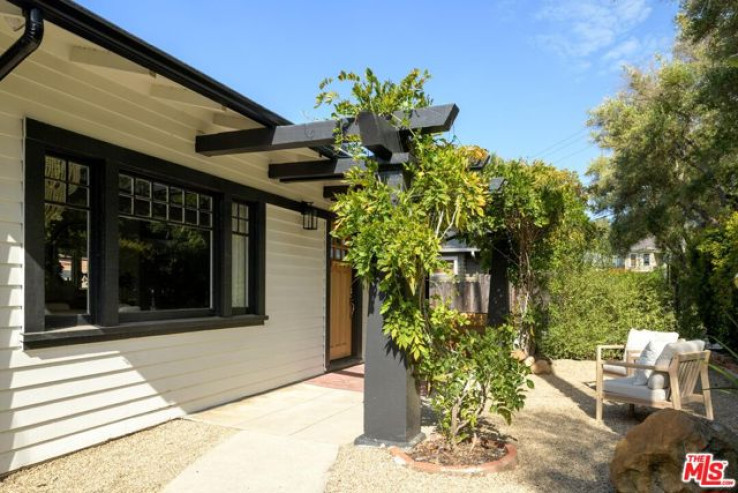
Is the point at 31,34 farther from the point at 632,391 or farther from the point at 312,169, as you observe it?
the point at 632,391

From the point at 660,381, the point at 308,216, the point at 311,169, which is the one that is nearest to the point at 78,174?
the point at 311,169

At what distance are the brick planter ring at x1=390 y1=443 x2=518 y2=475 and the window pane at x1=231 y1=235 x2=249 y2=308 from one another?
2.93 meters

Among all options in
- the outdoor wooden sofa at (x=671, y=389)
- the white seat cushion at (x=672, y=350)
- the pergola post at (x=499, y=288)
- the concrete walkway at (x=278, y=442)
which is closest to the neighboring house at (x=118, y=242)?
the concrete walkway at (x=278, y=442)

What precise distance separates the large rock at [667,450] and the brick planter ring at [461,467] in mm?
751

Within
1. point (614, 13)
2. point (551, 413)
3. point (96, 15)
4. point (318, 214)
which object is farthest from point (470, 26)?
point (96, 15)

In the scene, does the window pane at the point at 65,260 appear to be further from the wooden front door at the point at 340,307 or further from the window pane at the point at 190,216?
the wooden front door at the point at 340,307

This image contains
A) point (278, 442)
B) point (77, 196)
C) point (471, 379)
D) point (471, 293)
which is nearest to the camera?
point (471, 379)

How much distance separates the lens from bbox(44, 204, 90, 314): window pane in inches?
154

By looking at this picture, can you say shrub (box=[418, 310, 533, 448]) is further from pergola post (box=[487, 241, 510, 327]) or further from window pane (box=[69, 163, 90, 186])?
pergola post (box=[487, 241, 510, 327])

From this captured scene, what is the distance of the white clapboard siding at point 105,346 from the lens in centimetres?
352

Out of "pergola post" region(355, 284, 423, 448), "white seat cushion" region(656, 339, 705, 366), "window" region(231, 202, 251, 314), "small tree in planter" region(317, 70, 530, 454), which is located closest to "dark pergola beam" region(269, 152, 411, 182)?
"window" region(231, 202, 251, 314)

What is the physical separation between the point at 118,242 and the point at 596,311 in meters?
8.07

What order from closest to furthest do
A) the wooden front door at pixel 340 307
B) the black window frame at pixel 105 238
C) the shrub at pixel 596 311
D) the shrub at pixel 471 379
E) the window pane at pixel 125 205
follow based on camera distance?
the black window frame at pixel 105 238 < the shrub at pixel 471 379 < the window pane at pixel 125 205 < the wooden front door at pixel 340 307 < the shrub at pixel 596 311

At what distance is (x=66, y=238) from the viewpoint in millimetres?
4055
